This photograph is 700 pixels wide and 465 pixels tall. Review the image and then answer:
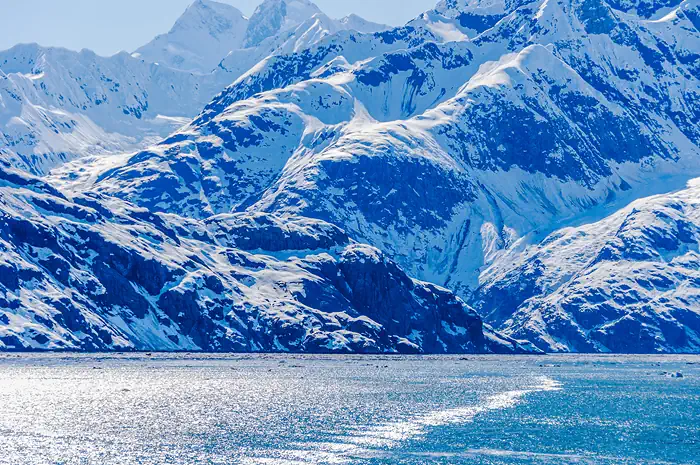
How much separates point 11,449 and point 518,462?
209 feet

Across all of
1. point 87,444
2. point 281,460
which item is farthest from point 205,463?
point 87,444

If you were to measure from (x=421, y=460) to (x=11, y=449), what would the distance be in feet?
170

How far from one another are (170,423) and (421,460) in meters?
52.8

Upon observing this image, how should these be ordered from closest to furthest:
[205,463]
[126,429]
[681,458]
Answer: [205,463] < [681,458] < [126,429]

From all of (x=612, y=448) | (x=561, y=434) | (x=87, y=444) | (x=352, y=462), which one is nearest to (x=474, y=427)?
(x=561, y=434)

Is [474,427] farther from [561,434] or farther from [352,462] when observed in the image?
[352,462]

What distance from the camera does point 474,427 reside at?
19912cm

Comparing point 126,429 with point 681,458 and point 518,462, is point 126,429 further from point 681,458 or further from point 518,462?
point 681,458

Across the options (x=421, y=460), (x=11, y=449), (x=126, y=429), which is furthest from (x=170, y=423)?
(x=421, y=460)

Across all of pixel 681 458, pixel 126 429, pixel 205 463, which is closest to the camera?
pixel 205 463

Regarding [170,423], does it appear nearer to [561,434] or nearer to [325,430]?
[325,430]

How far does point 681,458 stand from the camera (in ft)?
555

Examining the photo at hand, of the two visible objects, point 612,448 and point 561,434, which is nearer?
point 612,448

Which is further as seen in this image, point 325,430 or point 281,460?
point 325,430
